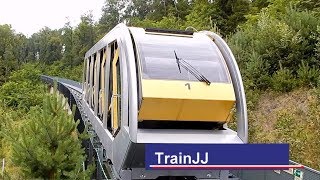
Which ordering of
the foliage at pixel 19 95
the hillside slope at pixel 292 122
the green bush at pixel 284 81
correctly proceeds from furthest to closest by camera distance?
the foliage at pixel 19 95 → the green bush at pixel 284 81 → the hillside slope at pixel 292 122

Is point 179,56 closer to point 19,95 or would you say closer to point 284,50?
point 284,50

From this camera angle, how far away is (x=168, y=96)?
5477 mm

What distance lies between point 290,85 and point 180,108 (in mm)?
7277

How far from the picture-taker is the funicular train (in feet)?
17.4

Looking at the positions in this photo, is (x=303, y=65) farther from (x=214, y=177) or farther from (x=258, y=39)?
(x=214, y=177)

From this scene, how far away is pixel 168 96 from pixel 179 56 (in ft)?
2.83

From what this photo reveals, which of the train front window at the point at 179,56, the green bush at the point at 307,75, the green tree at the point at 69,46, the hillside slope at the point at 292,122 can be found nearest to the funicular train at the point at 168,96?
the train front window at the point at 179,56

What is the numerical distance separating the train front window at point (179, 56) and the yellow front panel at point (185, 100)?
0.46 ft

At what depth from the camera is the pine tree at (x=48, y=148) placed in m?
8.27

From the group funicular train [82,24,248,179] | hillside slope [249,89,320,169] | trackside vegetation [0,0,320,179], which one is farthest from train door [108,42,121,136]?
hillside slope [249,89,320,169]

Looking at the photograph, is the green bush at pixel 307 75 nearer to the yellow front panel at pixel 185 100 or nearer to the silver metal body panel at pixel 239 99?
the silver metal body panel at pixel 239 99

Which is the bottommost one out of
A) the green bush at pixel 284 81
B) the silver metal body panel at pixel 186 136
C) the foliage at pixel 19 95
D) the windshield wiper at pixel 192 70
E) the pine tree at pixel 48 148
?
the foliage at pixel 19 95

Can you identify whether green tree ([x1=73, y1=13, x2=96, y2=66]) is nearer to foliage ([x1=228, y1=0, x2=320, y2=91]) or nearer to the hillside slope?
foliage ([x1=228, y1=0, x2=320, y2=91])

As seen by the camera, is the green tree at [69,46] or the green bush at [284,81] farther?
the green tree at [69,46]
